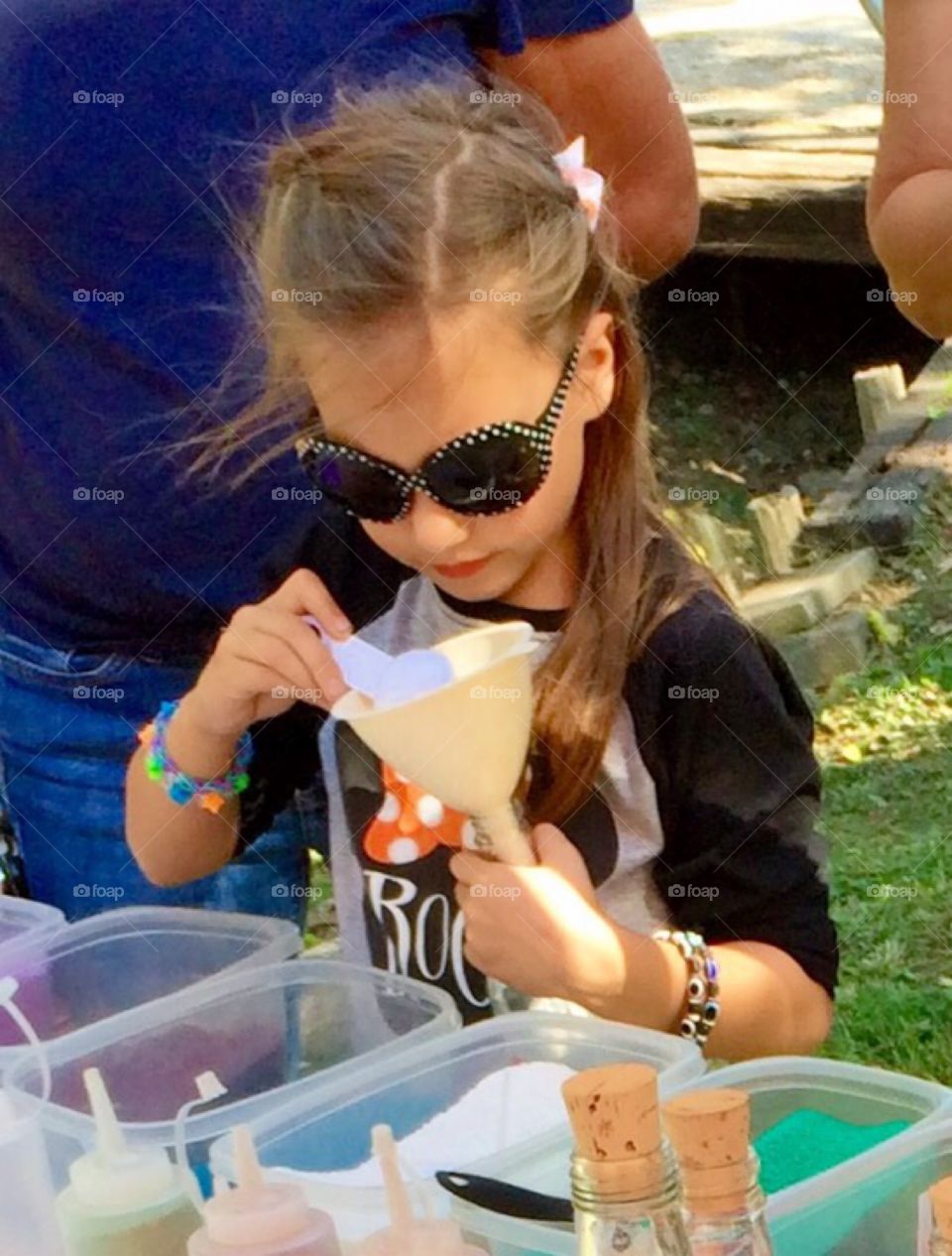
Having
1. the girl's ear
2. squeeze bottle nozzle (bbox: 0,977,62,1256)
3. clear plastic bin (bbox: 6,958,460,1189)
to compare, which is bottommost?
clear plastic bin (bbox: 6,958,460,1189)

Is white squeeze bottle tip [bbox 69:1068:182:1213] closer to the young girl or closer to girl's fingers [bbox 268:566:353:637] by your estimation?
A: the young girl

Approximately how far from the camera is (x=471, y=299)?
1.12 meters

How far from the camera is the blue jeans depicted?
1.38 m

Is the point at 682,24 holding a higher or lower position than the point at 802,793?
higher

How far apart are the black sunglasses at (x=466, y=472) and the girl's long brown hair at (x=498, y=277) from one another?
0.06 m

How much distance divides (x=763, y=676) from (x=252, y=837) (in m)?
0.42

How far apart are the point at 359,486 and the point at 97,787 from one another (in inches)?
15.7

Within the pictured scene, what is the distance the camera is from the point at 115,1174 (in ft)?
2.56

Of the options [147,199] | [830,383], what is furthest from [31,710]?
[830,383]

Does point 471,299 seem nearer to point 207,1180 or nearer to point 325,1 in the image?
point 325,1

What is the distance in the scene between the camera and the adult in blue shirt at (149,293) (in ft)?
3.92

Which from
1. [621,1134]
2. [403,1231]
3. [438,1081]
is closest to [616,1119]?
[621,1134]

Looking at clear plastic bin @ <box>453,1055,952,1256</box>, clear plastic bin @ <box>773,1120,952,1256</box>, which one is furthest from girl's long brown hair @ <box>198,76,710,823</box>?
clear plastic bin @ <box>773,1120,952,1256</box>

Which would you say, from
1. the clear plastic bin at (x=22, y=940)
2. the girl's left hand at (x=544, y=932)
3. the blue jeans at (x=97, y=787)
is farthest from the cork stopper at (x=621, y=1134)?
the blue jeans at (x=97, y=787)
